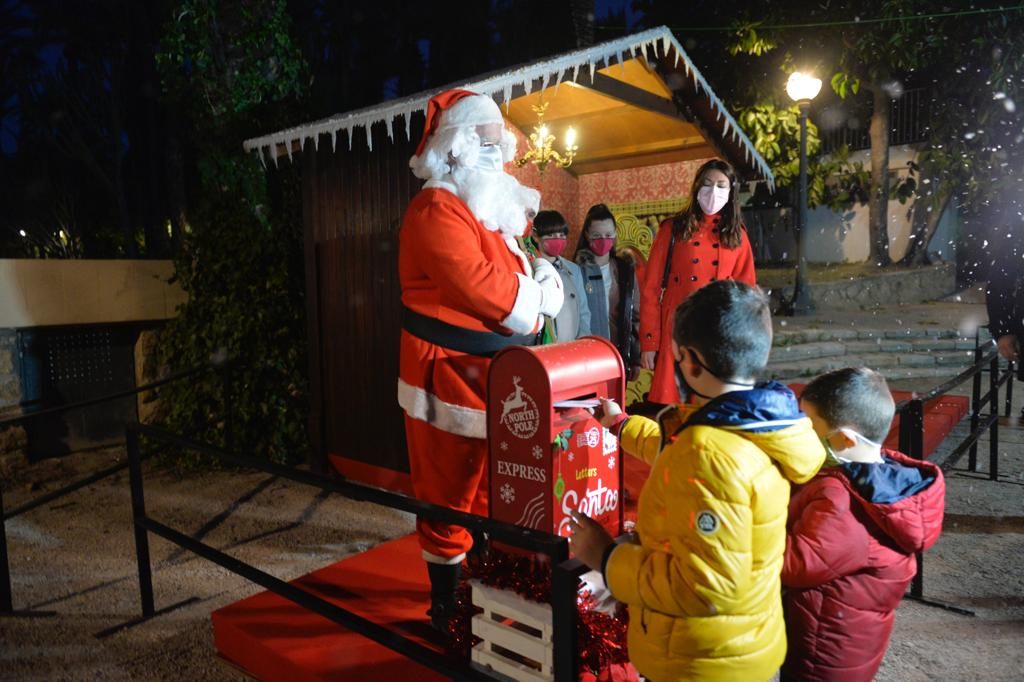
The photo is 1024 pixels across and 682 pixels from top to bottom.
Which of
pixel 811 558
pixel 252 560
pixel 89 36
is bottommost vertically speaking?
pixel 252 560

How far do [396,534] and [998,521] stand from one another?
4.20 meters

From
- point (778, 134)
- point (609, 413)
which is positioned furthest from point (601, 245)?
point (778, 134)

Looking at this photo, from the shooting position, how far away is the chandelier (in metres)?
6.27

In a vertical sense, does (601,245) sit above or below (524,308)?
above

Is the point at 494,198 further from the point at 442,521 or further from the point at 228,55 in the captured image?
the point at 228,55

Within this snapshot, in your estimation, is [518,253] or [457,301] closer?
[457,301]

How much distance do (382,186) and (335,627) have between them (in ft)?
→ 11.3

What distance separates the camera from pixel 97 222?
19.1 metres

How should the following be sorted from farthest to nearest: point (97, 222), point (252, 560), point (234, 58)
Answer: point (97, 222) < point (234, 58) < point (252, 560)

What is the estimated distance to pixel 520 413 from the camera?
2621mm

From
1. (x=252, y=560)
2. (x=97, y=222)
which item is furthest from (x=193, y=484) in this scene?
(x=97, y=222)

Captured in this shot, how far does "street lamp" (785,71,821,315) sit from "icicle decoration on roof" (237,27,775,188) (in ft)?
21.2

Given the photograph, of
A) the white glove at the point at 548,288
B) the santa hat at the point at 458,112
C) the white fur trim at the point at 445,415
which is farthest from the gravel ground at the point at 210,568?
the santa hat at the point at 458,112

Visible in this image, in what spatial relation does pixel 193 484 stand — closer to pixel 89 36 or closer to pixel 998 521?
pixel 998 521
